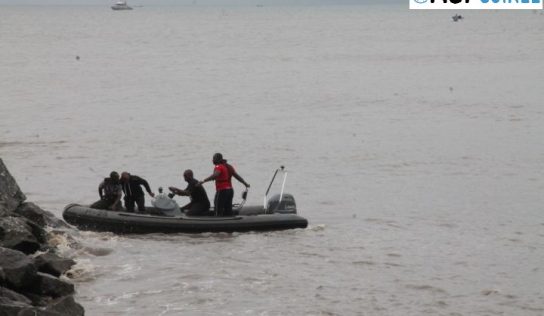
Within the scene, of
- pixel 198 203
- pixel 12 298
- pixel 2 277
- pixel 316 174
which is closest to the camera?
pixel 12 298

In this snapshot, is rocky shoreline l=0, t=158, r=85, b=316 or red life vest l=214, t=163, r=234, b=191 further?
red life vest l=214, t=163, r=234, b=191

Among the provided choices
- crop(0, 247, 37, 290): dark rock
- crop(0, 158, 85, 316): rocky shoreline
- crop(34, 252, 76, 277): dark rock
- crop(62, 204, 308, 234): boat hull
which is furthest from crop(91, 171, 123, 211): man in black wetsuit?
crop(0, 247, 37, 290): dark rock

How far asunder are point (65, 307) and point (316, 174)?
14653 millimetres

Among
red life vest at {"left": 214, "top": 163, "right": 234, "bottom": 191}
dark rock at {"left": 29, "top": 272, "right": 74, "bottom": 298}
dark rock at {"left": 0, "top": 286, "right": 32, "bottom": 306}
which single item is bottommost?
dark rock at {"left": 29, "top": 272, "right": 74, "bottom": 298}

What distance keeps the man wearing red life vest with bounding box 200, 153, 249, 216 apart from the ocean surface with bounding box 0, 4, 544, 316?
2.01 ft

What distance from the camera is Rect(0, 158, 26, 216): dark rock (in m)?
15.9

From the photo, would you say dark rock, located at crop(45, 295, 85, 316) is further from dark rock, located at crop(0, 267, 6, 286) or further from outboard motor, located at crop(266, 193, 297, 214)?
outboard motor, located at crop(266, 193, 297, 214)

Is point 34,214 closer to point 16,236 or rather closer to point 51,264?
point 16,236

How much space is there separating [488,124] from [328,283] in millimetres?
21451

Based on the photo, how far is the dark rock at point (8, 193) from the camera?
52.0 ft

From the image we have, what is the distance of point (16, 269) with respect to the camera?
40.4 feet

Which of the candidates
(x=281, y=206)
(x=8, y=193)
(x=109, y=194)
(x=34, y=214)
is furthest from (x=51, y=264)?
(x=281, y=206)

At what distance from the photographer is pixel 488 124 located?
3566 centimetres

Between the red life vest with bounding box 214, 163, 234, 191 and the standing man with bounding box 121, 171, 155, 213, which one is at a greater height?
the red life vest with bounding box 214, 163, 234, 191
